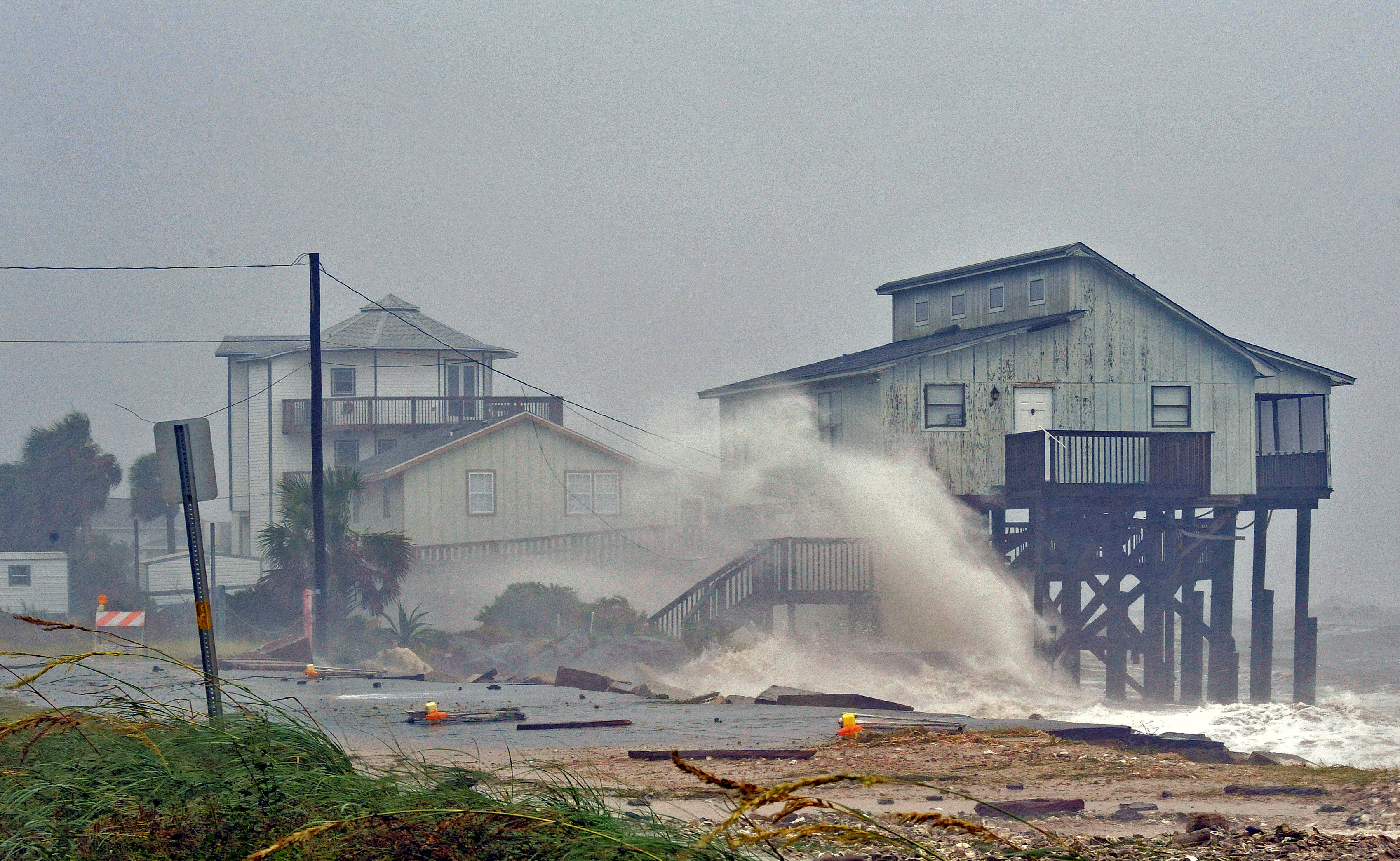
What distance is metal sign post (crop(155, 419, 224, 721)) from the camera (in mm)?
8961

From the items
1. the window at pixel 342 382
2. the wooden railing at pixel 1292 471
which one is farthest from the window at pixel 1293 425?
the window at pixel 342 382

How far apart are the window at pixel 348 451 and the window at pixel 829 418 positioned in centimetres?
2362

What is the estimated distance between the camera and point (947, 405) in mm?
30625

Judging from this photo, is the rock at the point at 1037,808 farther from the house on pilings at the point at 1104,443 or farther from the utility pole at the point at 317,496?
the utility pole at the point at 317,496

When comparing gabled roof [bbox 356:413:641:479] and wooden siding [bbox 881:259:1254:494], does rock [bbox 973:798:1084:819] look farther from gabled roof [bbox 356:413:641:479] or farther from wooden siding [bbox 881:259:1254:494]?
gabled roof [bbox 356:413:641:479]

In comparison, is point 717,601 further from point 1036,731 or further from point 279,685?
point 1036,731

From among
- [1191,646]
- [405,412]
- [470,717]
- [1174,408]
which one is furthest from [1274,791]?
[405,412]

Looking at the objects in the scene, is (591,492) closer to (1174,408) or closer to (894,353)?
(894,353)

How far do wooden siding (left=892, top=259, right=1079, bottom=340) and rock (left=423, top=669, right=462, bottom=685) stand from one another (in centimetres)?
1665

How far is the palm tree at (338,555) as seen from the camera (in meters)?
31.3

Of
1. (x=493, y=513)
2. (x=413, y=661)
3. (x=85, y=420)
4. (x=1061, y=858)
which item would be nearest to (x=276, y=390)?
(x=85, y=420)

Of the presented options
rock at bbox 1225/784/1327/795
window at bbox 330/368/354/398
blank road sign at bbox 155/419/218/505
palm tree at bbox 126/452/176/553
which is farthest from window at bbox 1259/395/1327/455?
palm tree at bbox 126/452/176/553

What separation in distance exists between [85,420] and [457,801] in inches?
2158

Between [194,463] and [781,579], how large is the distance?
20647 millimetres
